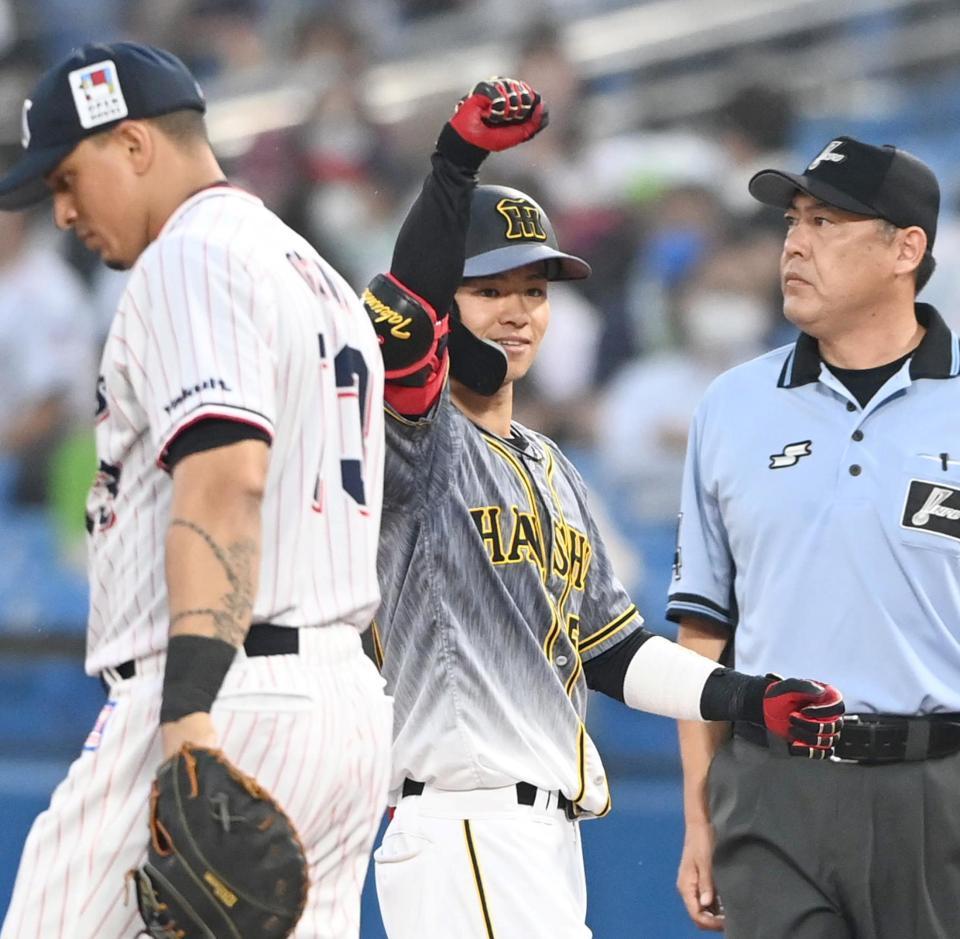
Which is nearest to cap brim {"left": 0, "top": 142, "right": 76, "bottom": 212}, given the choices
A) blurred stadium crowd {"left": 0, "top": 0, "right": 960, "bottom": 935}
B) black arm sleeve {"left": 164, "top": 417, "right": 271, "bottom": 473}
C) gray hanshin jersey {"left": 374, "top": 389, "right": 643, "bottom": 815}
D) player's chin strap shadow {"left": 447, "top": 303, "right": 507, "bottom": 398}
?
black arm sleeve {"left": 164, "top": 417, "right": 271, "bottom": 473}

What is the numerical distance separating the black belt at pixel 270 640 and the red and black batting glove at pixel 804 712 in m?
1.19

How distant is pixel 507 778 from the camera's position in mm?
3135

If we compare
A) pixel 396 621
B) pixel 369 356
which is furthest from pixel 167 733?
pixel 396 621

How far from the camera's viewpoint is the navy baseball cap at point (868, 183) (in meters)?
3.53

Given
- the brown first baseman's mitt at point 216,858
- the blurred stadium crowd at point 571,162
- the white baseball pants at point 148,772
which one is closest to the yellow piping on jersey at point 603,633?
the white baseball pants at point 148,772

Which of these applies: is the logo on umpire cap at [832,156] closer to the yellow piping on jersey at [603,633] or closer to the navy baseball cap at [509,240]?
the navy baseball cap at [509,240]

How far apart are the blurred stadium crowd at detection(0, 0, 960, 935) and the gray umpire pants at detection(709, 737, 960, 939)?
365 centimetres

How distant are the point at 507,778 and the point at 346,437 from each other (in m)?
1.03

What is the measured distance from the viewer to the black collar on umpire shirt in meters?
3.47

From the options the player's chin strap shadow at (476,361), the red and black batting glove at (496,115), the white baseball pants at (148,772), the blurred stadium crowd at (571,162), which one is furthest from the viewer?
the blurred stadium crowd at (571,162)

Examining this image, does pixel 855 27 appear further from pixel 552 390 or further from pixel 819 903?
pixel 819 903

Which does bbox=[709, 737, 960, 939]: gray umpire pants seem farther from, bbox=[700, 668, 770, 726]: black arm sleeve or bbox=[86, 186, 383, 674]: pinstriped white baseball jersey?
bbox=[86, 186, 383, 674]: pinstriped white baseball jersey

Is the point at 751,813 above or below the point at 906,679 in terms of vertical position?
below

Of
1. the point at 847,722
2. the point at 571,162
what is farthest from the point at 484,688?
the point at 571,162
